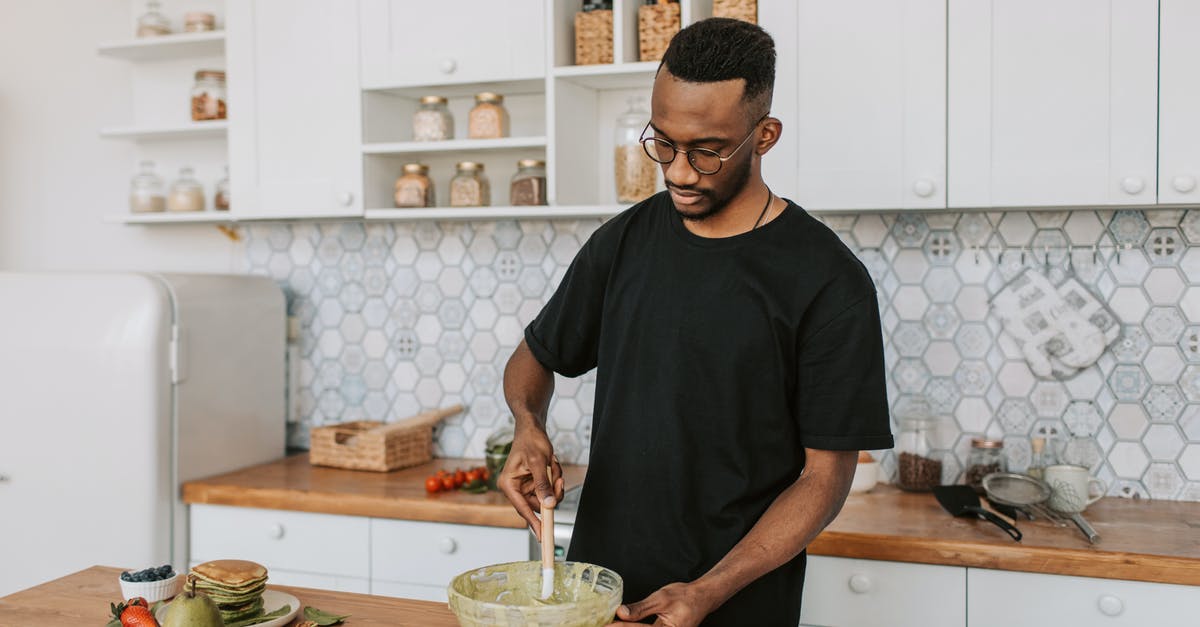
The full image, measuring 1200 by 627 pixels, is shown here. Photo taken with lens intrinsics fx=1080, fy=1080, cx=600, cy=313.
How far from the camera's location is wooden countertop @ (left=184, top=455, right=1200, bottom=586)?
7.14 feet

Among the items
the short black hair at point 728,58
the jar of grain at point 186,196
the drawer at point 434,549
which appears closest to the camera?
the short black hair at point 728,58

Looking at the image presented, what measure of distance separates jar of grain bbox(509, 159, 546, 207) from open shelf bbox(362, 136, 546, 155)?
0.05 meters

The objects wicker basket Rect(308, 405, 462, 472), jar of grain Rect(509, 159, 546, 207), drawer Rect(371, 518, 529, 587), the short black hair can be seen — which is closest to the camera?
the short black hair

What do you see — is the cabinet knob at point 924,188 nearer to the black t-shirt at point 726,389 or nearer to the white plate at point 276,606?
the black t-shirt at point 726,389

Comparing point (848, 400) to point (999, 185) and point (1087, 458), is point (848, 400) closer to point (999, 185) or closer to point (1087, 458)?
point (999, 185)

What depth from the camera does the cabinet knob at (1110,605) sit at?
216 centimetres

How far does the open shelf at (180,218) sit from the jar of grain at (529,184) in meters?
0.87

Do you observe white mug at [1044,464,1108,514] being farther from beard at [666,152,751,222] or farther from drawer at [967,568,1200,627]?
beard at [666,152,751,222]

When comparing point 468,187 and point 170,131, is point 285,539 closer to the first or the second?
point 468,187

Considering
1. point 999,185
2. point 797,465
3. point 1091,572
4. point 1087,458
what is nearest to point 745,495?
point 797,465

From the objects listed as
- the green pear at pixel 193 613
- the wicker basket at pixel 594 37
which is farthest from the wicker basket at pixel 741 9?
the green pear at pixel 193 613

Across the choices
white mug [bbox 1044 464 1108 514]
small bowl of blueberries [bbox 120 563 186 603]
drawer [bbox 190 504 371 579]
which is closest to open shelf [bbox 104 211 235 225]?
drawer [bbox 190 504 371 579]

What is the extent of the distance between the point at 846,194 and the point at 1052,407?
0.82 metres

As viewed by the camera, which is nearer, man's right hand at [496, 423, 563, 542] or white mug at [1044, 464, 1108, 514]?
man's right hand at [496, 423, 563, 542]
